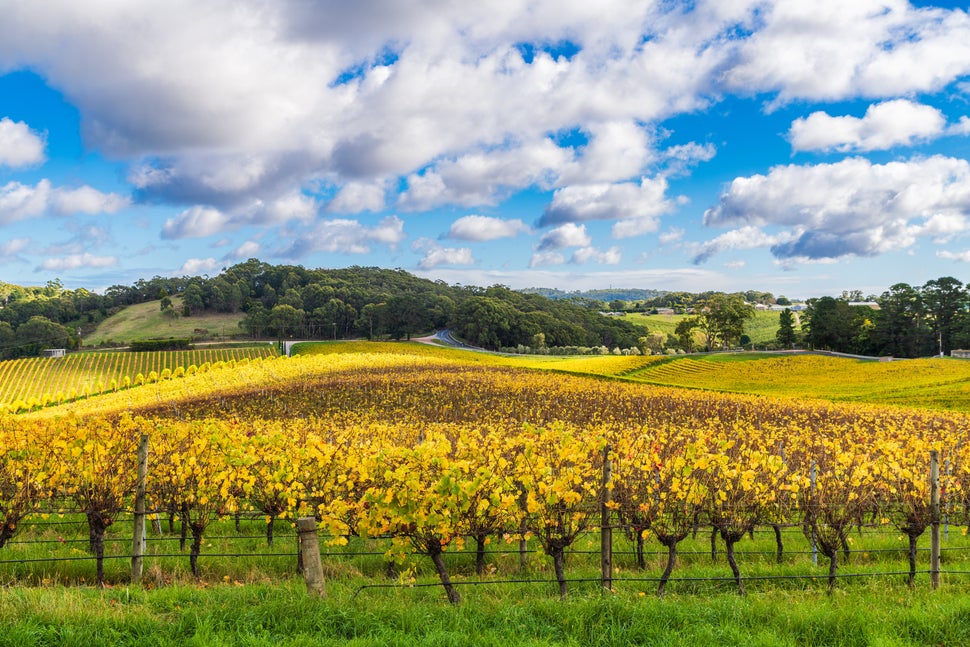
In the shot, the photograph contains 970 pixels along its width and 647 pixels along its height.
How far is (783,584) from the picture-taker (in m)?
7.71

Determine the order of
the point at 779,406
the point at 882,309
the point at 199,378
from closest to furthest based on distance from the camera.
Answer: the point at 779,406
the point at 199,378
the point at 882,309

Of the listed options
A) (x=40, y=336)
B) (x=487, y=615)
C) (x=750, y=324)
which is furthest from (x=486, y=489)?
(x=750, y=324)

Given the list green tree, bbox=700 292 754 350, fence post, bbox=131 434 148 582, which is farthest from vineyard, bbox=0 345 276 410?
green tree, bbox=700 292 754 350

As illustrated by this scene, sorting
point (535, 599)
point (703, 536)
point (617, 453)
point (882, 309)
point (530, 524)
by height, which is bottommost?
point (703, 536)

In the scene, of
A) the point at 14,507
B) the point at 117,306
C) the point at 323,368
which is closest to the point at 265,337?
the point at 117,306

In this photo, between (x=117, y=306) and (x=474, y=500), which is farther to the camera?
(x=117, y=306)

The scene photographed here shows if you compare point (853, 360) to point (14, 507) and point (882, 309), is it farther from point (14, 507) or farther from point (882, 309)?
point (14, 507)

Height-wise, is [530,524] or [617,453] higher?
[617,453]

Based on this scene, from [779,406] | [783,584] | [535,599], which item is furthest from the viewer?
[779,406]

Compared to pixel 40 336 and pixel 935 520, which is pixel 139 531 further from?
pixel 40 336

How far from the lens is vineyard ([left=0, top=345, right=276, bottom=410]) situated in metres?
57.5

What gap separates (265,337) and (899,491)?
112 m

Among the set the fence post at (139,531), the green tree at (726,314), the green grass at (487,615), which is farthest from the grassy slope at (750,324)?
the fence post at (139,531)

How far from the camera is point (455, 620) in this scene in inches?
222
